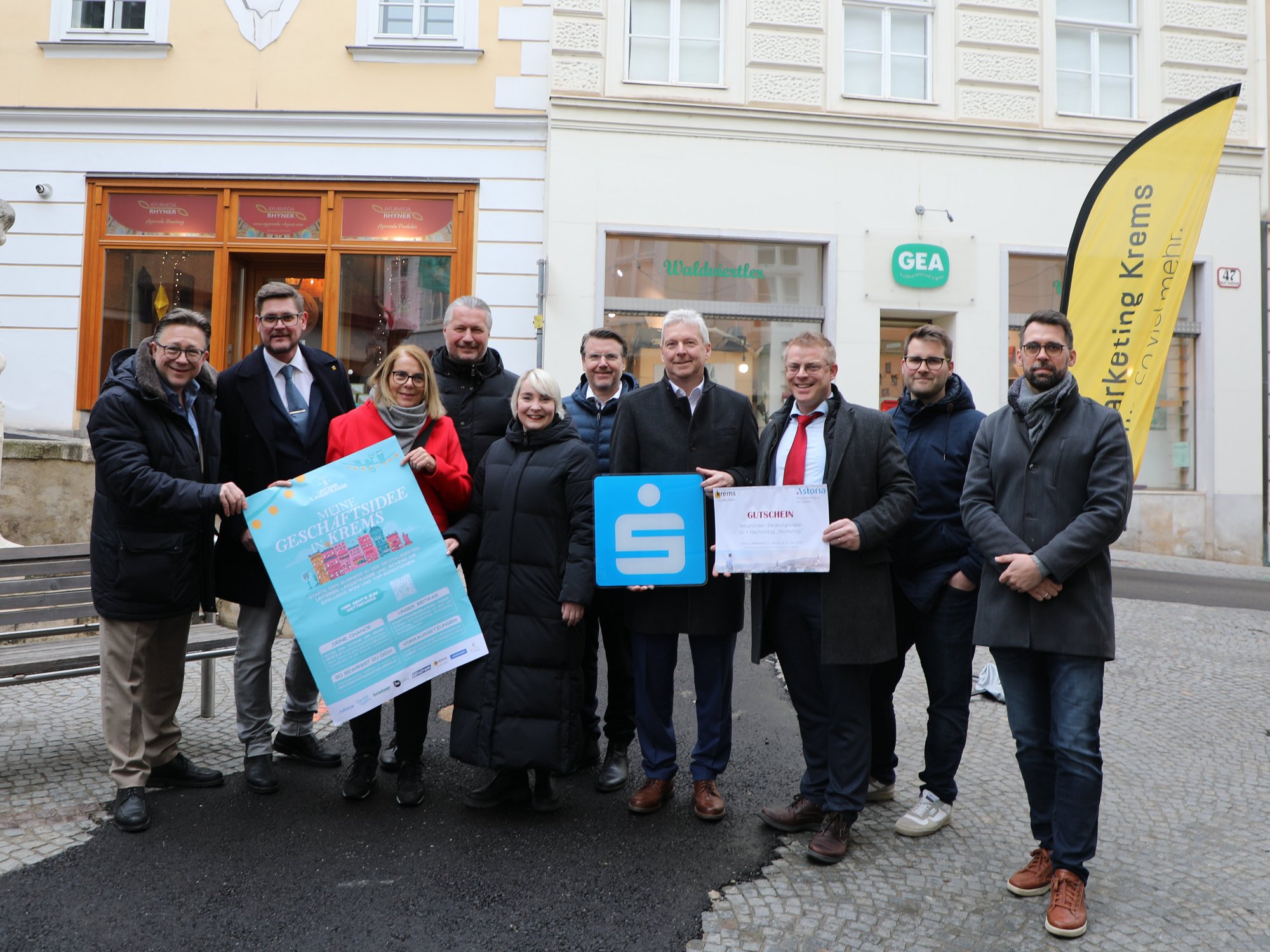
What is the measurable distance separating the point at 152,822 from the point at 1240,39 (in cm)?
1504

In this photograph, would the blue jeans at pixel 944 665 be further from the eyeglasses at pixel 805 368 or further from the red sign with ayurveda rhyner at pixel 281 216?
the red sign with ayurveda rhyner at pixel 281 216

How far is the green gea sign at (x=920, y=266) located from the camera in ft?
36.7

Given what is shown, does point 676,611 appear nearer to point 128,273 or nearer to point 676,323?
point 676,323

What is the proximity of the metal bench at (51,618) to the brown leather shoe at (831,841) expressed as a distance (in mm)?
2879

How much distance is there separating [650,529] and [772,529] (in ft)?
1.65

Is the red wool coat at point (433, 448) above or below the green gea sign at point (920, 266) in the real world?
below

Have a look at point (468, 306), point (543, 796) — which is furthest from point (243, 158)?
point (543, 796)

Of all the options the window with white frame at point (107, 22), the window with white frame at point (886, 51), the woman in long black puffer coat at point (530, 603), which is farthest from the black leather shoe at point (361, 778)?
the window with white frame at point (886, 51)

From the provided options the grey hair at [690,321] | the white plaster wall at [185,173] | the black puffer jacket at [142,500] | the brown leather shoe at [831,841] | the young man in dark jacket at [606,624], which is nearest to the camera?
the brown leather shoe at [831,841]

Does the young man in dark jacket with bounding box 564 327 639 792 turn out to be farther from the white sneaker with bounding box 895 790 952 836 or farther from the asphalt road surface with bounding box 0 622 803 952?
the white sneaker with bounding box 895 790 952 836

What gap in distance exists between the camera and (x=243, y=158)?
10648mm

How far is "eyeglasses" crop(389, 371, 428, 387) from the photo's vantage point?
3.82 m

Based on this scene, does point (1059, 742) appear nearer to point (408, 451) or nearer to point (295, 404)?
point (408, 451)

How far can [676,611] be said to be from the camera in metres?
3.62
